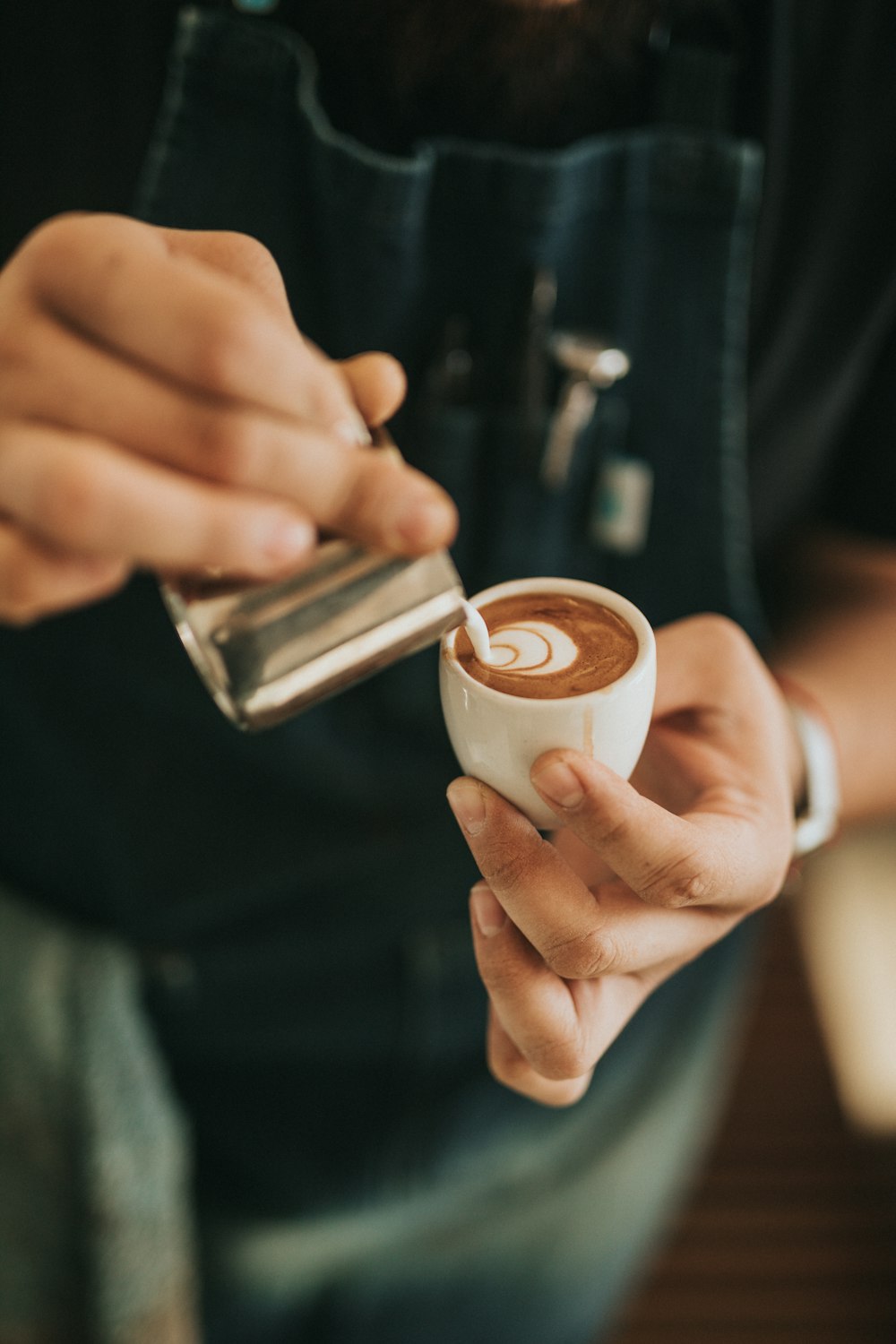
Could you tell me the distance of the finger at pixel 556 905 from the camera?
19.9 inches

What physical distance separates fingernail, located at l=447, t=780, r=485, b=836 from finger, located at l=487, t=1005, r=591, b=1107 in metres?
0.15

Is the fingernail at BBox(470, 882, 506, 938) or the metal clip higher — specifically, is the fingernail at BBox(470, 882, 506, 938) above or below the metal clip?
below

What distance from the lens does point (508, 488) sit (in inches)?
32.6

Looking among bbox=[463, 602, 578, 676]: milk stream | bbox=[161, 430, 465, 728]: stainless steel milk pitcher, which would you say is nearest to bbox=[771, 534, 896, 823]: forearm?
bbox=[463, 602, 578, 676]: milk stream

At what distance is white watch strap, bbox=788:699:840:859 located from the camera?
734 mm

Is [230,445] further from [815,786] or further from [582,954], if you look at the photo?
[815,786]

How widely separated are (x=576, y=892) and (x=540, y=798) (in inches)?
2.1

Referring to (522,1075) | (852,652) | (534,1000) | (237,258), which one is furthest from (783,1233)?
(237,258)

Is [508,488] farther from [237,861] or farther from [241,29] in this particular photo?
[237,861]

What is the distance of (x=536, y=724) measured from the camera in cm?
52

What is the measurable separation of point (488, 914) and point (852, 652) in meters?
0.59

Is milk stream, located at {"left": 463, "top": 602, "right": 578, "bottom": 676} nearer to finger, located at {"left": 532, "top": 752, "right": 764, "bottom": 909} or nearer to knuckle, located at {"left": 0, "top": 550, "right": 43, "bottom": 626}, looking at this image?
finger, located at {"left": 532, "top": 752, "right": 764, "bottom": 909}

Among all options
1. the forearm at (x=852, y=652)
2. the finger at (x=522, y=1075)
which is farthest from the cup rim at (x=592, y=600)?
the forearm at (x=852, y=652)

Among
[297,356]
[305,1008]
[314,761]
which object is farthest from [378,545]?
[305,1008]
